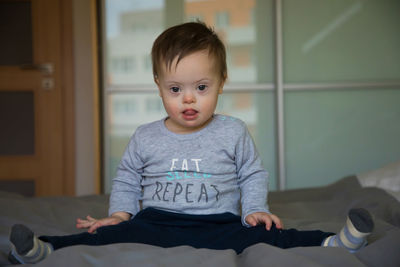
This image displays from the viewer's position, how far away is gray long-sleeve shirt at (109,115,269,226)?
1.06 m

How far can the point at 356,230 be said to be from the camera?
78 cm

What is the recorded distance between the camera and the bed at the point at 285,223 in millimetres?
687

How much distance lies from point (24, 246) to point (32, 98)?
2571 mm

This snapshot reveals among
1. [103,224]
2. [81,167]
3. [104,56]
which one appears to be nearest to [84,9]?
[104,56]

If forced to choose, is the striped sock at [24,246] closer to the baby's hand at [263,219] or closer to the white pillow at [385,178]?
the baby's hand at [263,219]

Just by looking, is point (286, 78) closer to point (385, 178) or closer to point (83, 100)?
point (385, 178)

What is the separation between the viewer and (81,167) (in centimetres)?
309

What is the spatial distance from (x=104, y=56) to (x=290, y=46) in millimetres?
1191

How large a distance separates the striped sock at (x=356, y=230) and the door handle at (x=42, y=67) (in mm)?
2720

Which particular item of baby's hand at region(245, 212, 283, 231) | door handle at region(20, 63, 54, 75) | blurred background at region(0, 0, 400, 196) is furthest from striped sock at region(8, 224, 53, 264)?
door handle at region(20, 63, 54, 75)

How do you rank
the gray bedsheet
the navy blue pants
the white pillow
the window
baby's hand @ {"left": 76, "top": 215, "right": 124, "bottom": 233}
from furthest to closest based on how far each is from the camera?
the window
the white pillow
baby's hand @ {"left": 76, "top": 215, "right": 124, "bottom": 233}
the navy blue pants
the gray bedsheet

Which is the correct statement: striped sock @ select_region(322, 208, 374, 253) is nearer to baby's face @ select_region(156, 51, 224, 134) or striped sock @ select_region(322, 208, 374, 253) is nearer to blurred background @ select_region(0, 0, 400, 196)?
baby's face @ select_region(156, 51, 224, 134)

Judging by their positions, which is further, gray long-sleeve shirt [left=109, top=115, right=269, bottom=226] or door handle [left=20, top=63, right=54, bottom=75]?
door handle [left=20, top=63, right=54, bottom=75]

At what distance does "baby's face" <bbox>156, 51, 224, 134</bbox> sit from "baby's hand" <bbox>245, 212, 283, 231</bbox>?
11.0 inches
